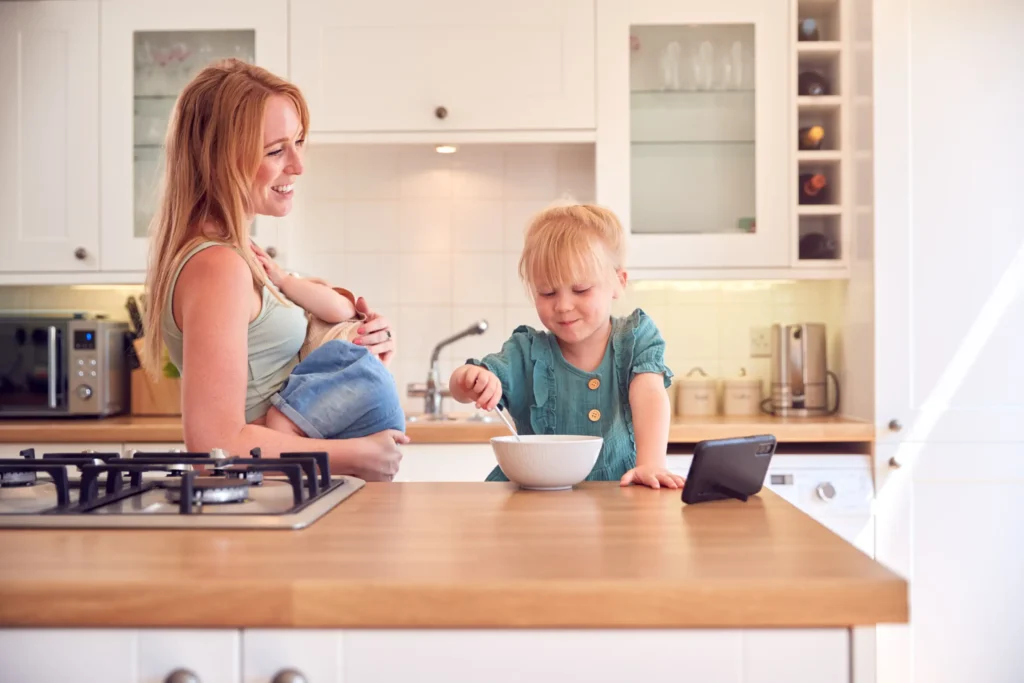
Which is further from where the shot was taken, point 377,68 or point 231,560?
point 377,68

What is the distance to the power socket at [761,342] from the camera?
9.91 feet

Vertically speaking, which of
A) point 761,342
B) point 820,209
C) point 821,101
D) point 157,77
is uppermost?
point 157,77

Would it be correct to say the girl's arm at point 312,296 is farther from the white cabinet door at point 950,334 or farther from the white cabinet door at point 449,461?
the white cabinet door at point 950,334

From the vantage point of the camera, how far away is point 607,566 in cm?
74

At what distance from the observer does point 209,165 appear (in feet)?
4.47

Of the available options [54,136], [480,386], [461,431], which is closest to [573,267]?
[480,386]

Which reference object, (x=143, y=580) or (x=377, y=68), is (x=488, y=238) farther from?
(x=143, y=580)

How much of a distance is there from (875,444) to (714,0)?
4.37 ft

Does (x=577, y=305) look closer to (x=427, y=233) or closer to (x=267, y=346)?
(x=267, y=346)

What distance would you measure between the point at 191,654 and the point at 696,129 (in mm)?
2397

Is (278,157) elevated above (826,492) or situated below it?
above

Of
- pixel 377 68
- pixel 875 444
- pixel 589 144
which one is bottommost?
pixel 875 444

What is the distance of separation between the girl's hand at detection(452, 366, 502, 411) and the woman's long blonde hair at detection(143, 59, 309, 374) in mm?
317

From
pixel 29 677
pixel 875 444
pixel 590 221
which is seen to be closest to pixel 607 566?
pixel 29 677
